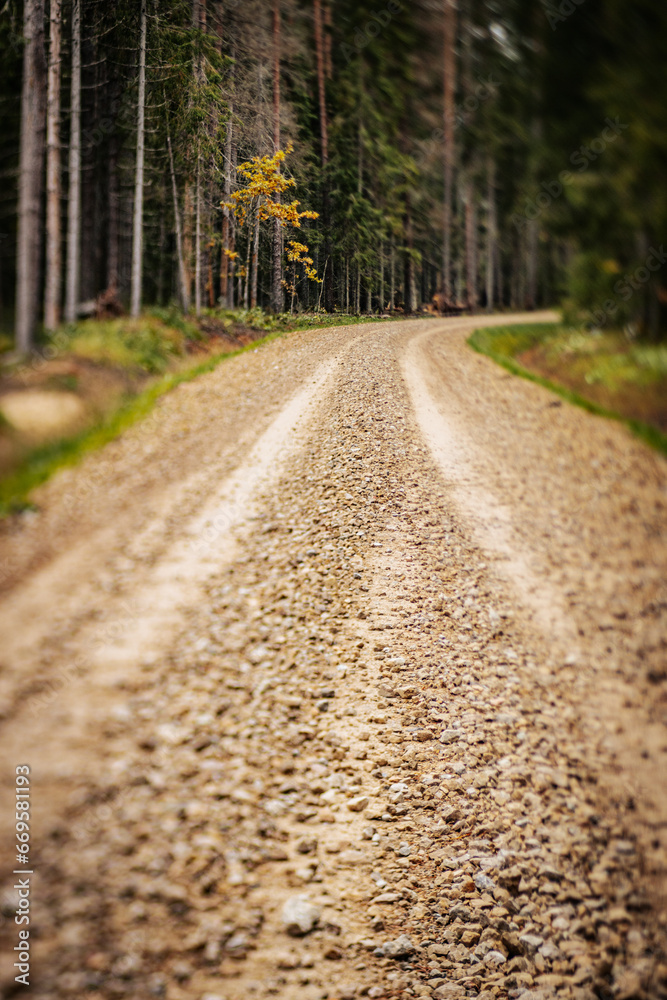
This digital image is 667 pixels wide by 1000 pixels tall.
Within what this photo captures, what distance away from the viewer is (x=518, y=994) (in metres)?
1.89

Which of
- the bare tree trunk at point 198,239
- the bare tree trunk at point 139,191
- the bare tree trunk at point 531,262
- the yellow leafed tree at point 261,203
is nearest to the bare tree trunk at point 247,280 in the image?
the yellow leafed tree at point 261,203

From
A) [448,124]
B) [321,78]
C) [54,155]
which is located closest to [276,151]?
[321,78]

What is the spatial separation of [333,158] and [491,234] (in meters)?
0.93

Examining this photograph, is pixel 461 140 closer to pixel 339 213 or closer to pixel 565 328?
pixel 339 213

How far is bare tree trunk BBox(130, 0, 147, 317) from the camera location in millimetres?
1870

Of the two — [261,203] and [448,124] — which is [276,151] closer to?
[261,203]

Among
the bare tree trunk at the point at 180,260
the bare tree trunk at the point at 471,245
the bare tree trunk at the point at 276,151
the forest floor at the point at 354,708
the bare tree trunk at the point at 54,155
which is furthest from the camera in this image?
the bare tree trunk at the point at 180,260

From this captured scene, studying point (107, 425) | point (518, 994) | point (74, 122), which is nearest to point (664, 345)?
point (107, 425)

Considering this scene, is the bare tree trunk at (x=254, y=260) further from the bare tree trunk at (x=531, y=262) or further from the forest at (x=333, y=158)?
the bare tree trunk at (x=531, y=262)

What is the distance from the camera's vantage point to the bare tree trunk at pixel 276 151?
6.57 ft

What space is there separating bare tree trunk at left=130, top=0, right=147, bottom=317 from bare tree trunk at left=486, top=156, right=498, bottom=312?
1.26 meters

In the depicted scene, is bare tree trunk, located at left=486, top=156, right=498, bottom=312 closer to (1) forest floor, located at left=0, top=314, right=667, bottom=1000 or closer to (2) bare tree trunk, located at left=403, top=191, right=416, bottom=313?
(1) forest floor, located at left=0, top=314, right=667, bottom=1000

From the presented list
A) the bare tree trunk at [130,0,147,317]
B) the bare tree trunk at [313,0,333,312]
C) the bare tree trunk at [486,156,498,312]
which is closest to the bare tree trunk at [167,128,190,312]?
the bare tree trunk at [130,0,147,317]

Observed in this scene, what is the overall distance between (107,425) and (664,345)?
1.40 meters
